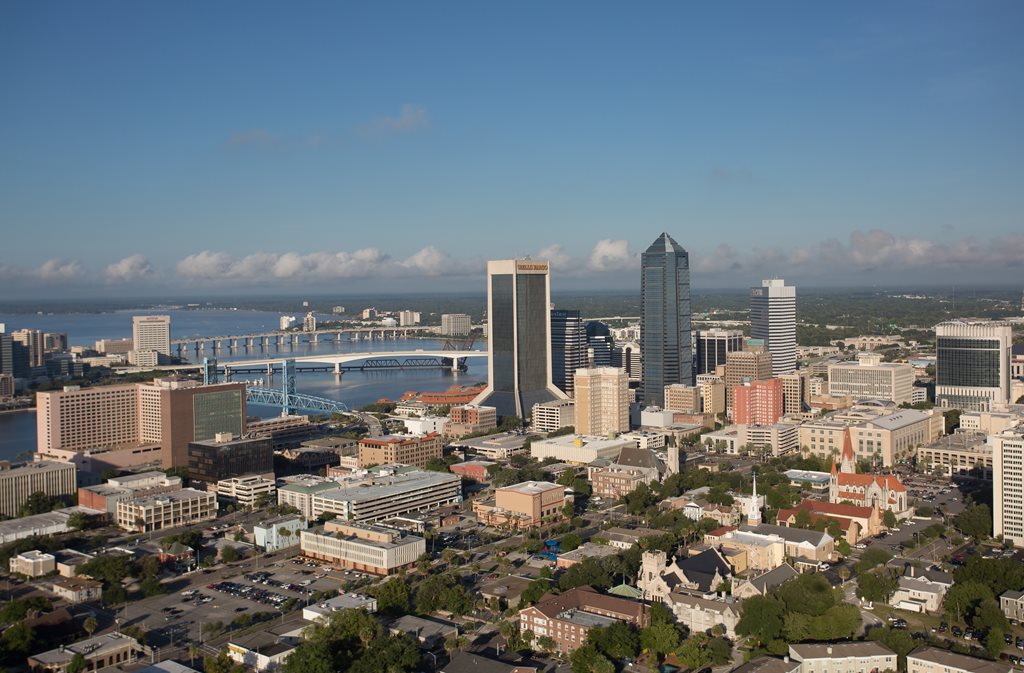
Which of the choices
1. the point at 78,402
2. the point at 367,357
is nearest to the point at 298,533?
the point at 78,402

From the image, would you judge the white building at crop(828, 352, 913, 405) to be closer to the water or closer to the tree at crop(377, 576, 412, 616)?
the water

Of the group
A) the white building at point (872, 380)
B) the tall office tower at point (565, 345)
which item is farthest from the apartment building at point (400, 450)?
the white building at point (872, 380)

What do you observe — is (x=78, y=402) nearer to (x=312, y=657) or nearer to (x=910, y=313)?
(x=312, y=657)

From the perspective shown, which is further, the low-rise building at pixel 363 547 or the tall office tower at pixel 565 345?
the tall office tower at pixel 565 345

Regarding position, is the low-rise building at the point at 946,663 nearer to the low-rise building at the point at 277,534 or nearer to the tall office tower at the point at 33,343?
the low-rise building at the point at 277,534

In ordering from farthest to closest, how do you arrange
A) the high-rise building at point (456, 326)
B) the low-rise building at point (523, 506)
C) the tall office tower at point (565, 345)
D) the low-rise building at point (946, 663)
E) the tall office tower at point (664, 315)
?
the high-rise building at point (456, 326) < the tall office tower at point (565, 345) < the tall office tower at point (664, 315) < the low-rise building at point (523, 506) < the low-rise building at point (946, 663)

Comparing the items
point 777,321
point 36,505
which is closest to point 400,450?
point 36,505

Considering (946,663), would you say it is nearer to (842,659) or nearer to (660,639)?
(842,659)
